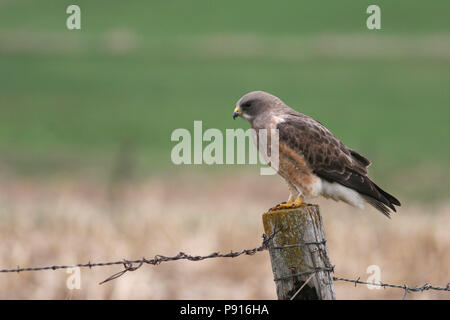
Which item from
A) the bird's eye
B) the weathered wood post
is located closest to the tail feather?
the bird's eye

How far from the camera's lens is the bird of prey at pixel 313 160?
645 cm

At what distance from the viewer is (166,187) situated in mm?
18766

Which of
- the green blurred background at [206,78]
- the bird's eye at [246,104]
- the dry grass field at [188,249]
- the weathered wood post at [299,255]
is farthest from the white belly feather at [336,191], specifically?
the green blurred background at [206,78]

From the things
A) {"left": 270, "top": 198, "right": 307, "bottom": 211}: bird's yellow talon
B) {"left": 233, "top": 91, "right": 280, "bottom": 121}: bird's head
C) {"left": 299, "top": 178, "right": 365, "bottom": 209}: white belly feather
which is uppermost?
{"left": 233, "top": 91, "right": 280, "bottom": 121}: bird's head

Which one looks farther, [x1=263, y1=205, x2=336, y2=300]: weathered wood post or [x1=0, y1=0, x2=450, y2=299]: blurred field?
[x1=0, y1=0, x2=450, y2=299]: blurred field

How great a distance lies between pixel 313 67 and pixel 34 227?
27.8 m

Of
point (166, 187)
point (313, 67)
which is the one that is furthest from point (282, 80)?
point (166, 187)

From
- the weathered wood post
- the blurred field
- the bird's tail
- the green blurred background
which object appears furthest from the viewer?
the green blurred background

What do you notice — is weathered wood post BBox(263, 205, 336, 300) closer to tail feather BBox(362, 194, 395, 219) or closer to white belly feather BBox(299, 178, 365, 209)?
white belly feather BBox(299, 178, 365, 209)

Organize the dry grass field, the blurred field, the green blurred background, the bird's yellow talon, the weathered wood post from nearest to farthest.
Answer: the weathered wood post → the bird's yellow talon → the dry grass field → the blurred field → the green blurred background

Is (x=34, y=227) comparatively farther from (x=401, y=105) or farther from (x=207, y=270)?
(x=401, y=105)

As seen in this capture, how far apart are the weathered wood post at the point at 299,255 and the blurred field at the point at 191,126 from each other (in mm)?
3938

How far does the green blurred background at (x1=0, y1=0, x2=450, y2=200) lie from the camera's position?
74.3 feet

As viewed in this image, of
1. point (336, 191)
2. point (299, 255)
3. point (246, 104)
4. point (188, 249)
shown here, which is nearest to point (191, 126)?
point (188, 249)
